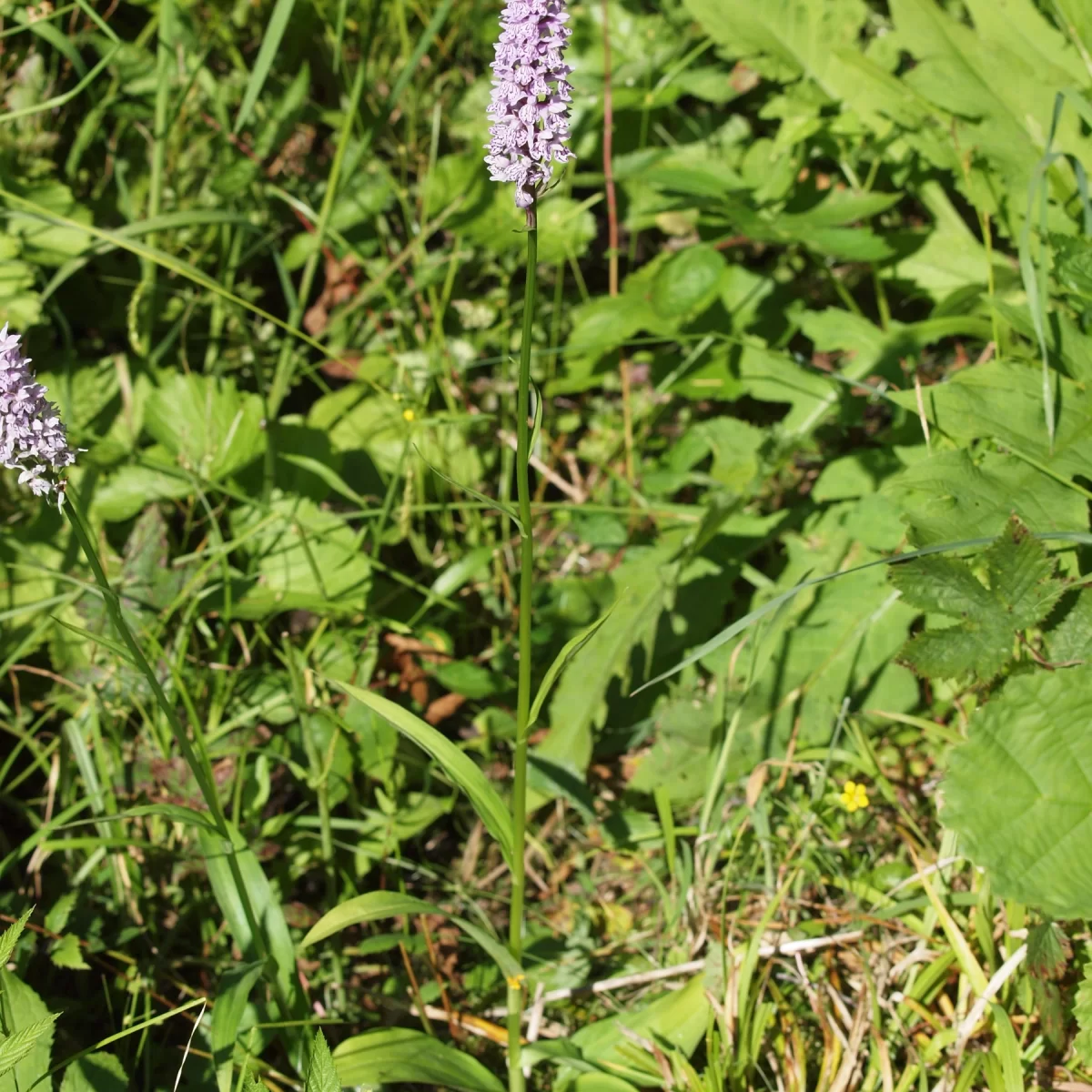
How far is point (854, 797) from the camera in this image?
7.14ft

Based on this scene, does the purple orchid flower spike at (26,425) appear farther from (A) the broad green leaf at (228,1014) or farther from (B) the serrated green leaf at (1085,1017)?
(B) the serrated green leaf at (1085,1017)

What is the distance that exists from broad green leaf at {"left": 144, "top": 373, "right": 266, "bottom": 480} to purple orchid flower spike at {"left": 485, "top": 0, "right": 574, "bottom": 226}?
152 centimetres

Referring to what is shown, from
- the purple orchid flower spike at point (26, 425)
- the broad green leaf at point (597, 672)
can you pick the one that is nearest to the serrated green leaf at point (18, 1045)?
the purple orchid flower spike at point (26, 425)

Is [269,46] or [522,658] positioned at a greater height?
[269,46]

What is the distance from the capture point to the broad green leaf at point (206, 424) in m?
2.59

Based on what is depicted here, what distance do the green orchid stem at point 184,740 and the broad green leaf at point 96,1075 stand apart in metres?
0.27

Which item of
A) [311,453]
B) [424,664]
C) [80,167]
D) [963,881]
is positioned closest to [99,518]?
[311,453]

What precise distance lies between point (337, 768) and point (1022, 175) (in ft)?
7.11

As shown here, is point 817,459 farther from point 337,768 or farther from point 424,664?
point 337,768

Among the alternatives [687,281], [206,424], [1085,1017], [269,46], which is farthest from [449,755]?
[269,46]

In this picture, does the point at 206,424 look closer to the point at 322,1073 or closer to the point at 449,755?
the point at 449,755

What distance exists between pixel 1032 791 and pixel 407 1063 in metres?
1.19

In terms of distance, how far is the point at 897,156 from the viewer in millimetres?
2920

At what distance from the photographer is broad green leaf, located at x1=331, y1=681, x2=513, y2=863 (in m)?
1.70
